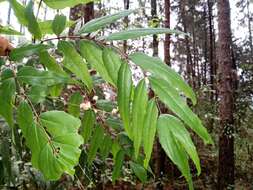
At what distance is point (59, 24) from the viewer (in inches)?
39.3

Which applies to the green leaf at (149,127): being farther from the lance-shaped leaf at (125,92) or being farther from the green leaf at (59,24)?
the green leaf at (59,24)

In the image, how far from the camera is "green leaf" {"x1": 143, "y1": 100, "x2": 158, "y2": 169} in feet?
2.65

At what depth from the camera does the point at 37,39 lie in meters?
1.00

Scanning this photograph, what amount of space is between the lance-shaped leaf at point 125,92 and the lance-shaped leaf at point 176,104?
0.05 metres

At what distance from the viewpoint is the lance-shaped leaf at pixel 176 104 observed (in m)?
0.79

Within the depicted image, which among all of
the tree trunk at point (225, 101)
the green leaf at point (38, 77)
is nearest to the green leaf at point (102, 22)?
the green leaf at point (38, 77)

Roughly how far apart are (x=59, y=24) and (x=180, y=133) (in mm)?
424

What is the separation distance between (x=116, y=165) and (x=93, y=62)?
1.62 ft

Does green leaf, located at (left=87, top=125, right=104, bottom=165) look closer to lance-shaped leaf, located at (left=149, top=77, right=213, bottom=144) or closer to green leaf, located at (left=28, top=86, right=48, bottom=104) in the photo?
green leaf, located at (left=28, top=86, right=48, bottom=104)

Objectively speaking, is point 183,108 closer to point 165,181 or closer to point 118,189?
point 118,189

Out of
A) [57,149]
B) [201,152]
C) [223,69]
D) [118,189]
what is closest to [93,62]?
[57,149]

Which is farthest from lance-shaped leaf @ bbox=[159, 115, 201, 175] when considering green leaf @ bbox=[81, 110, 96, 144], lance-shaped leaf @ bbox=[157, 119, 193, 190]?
green leaf @ bbox=[81, 110, 96, 144]

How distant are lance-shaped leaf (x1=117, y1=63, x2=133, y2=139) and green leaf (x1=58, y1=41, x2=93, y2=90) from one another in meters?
0.18

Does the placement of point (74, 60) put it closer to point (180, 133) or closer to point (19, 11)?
point (19, 11)
